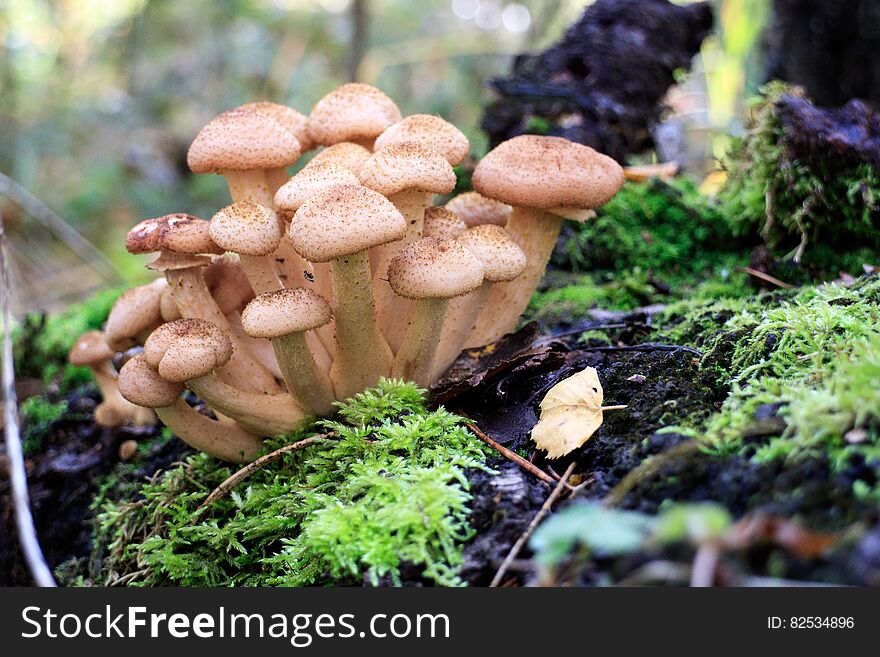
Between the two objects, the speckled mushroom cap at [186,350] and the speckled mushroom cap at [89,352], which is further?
the speckled mushroom cap at [89,352]

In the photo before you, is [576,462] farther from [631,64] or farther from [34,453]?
[631,64]

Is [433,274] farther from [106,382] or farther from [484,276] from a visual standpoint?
[106,382]

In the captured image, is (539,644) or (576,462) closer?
(539,644)

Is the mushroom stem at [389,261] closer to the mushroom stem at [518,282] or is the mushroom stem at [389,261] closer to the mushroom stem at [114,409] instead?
the mushroom stem at [518,282]

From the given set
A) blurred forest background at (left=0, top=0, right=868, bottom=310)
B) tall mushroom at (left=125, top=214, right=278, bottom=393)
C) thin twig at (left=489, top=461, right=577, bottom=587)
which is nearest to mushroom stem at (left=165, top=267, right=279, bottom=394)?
tall mushroom at (left=125, top=214, right=278, bottom=393)

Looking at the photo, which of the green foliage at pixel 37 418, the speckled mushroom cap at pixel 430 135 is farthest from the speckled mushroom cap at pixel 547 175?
the green foliage at pixel 37 418

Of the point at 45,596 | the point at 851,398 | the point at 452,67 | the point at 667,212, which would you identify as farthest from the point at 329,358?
the point at 452,67
